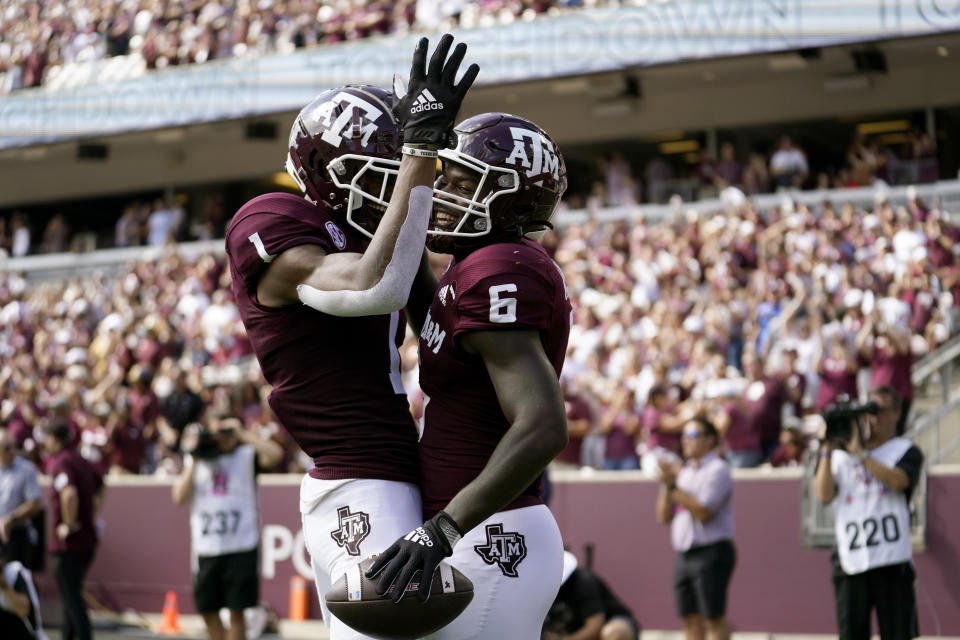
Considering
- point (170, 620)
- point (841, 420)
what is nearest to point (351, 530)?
point (841, 420)

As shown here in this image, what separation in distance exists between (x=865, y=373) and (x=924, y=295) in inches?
55.8

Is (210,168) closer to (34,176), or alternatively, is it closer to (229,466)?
(34,176)

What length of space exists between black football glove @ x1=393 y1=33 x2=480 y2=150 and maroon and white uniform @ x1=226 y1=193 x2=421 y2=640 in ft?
1.29

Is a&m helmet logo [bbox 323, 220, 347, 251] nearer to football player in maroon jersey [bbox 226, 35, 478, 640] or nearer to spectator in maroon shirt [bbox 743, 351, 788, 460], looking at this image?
football player in maroon jersey [bbox 226, 35, 478, 640]

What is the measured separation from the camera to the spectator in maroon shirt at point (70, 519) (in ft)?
31.5

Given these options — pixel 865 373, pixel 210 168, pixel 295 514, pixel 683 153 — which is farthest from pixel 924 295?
pixel 210 168

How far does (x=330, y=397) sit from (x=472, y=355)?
41 centimetres

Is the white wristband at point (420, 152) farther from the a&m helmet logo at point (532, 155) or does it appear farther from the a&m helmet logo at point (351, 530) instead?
the a&m helmet logo at point (351, 530)

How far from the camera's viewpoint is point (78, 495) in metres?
9.70

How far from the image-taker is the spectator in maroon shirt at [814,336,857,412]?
10.5 metres

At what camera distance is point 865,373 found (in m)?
10.6

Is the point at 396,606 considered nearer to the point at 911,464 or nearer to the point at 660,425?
the point at 911,464

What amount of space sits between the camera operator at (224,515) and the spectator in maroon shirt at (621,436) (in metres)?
2.96

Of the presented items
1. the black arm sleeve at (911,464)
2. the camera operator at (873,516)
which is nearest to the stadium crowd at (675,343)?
the camera operator at (873,516)
